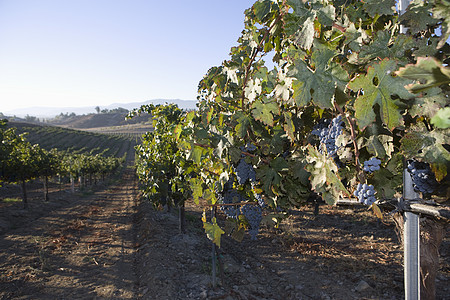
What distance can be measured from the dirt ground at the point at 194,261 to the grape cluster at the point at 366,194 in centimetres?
498

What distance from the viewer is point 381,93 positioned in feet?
3.54

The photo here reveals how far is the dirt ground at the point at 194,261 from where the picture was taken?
5.89 m

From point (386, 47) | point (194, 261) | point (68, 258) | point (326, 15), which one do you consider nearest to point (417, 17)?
point (386, 47)

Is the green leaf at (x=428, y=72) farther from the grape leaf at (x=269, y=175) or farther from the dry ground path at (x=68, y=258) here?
the dry ground path at (x=68, y=258)

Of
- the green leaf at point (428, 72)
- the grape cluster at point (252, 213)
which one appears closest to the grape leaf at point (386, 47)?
the green leaf at point (428, 72)

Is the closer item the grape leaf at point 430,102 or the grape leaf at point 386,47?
the grape leaf at point 430,102

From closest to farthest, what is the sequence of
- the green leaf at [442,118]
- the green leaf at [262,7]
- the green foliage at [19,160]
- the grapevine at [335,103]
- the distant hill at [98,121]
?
1. the green leaf at [442,118]
2. the grapevine at [335,103]
3. the green leaf at [262,7]
4. the green foliage at [19,160]
5. the distant hill at [98,121]

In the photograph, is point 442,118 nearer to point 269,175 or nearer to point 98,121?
point 269,175

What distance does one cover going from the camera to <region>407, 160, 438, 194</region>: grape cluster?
1.19 m

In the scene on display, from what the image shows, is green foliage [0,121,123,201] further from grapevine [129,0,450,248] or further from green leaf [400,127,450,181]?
green leaf [400,127,450,181]

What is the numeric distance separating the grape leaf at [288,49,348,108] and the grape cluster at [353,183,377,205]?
1.41 ft

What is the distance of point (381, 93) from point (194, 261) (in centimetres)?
706

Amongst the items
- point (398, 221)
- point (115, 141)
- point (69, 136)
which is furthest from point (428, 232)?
point (115, 141)

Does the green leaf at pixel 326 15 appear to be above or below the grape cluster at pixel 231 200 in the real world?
above
